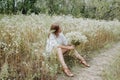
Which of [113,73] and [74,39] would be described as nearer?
[113,73]

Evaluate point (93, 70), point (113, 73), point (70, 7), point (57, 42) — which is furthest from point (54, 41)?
point (70, 7)

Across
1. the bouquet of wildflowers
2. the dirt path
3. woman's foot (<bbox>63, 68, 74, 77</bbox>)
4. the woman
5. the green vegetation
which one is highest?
the woman

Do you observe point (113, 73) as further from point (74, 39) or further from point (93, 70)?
point (74, 39)

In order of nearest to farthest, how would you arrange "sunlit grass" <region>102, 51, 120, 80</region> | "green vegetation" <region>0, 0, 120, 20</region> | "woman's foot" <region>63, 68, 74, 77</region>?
"sunlit grass" <region>102, 51, 120, 80</region> < "woman's foot" <region>63, 68, 74, 77</region> < "green vegetation" <region>0, 0, 120, 20</region>

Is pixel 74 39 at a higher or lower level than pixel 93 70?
higher

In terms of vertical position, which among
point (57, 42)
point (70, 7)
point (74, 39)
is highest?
point (57, 42)

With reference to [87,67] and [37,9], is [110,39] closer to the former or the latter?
[87,67]

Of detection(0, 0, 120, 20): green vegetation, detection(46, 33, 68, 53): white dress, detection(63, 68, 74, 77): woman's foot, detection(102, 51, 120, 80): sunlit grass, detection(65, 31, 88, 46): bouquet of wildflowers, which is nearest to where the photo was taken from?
detection(102, 51, 120, 80): sunlit grass

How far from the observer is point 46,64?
5895 millimetres

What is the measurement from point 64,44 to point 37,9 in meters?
13.3

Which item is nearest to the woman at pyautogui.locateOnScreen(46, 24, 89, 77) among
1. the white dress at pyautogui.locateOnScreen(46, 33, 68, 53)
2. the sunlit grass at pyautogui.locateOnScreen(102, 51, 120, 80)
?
the white dress at pyautogui.locateOnScreen(46, 33, 68, 53)

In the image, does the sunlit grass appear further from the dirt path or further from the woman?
the woman

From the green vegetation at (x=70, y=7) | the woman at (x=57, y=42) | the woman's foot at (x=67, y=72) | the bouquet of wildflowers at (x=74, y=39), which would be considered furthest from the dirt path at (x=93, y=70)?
the green vegetation at (x=70, y=7)

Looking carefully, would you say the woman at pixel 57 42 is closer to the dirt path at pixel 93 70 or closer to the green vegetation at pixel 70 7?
the dirt path at pixel 93 70
